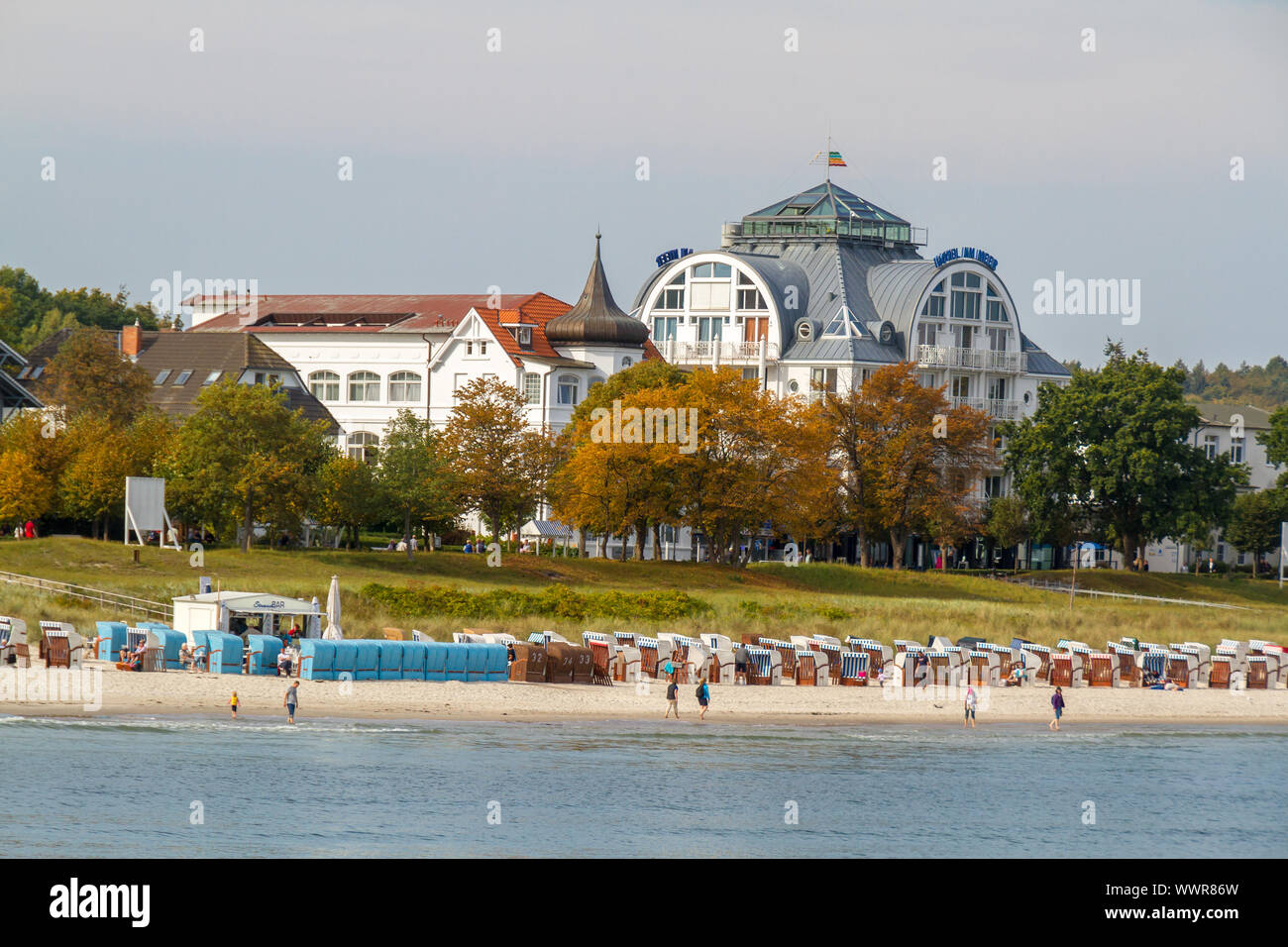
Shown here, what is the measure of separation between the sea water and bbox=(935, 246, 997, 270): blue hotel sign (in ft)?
200

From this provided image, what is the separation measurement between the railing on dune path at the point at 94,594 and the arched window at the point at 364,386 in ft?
145

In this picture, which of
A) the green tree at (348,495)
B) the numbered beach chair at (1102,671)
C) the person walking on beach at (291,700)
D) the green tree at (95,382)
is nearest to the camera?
the person walking on beach at (291,700)

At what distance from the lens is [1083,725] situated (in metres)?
56.4

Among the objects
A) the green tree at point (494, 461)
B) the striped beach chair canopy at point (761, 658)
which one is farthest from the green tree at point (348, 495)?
the striped beach chair canopy at point (761, 658)

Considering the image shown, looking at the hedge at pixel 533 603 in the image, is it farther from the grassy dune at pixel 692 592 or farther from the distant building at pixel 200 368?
the distant building at pixel 200 368

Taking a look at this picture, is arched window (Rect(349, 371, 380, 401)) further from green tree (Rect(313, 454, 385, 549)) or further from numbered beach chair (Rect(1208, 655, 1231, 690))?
numbered beach chair (Rect(1208, 655, 1231, 690))

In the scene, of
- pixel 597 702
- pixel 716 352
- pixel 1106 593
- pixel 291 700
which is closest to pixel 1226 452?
pixel 1106 593

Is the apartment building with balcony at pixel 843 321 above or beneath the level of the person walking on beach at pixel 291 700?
above

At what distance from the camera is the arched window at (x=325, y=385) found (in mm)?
110500

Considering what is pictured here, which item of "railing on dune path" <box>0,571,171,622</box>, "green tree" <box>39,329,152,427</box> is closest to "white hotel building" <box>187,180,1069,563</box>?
"green tree" <box>39,329,152,427</box>

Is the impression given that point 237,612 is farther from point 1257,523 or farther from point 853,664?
point 1257,523
